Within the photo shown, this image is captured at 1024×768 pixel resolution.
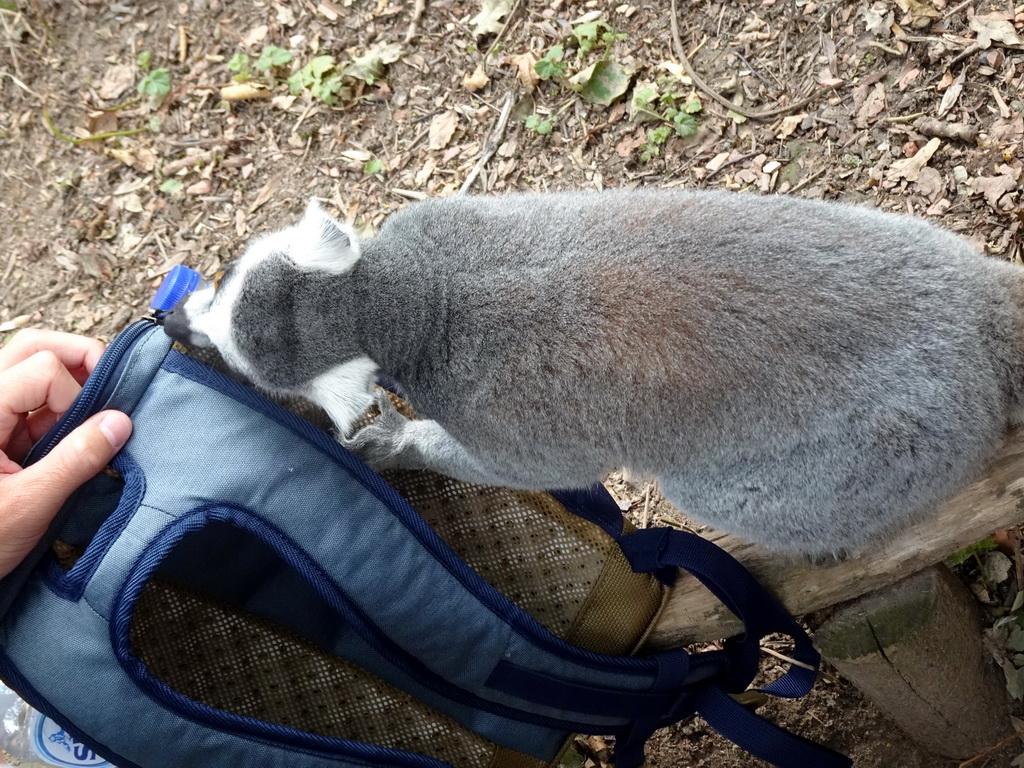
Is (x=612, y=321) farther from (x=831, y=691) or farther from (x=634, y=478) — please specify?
(x=831, y=691)

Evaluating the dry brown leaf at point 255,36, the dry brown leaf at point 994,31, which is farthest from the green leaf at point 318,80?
the dry brown leaf at point 994,31

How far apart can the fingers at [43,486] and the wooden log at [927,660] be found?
7.04 feet

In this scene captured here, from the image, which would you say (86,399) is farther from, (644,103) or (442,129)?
(644,103)

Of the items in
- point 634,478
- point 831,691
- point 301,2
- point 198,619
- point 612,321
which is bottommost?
point 831,691

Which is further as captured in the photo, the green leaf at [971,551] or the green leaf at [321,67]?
the green leaf at [321,67]

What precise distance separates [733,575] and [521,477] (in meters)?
0.72

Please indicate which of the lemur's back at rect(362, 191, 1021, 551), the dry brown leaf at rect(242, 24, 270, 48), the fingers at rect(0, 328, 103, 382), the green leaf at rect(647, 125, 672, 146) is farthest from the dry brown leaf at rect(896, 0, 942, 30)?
the fingers at rect(0, 328, 103, 382)

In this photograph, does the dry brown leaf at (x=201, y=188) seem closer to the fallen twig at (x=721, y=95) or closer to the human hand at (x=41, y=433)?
the human hand at (x=41, y=433)

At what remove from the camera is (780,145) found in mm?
3508

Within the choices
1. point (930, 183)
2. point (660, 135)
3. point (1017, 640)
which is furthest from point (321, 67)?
point (1017, 640)

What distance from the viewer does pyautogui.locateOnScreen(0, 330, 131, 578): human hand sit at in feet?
6.02

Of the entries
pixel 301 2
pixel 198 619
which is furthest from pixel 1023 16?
pixel 198 619

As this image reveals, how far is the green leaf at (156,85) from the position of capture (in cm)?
441

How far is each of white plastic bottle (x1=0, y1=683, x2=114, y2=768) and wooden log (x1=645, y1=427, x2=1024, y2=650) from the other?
1.80 metres
